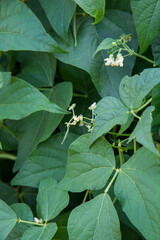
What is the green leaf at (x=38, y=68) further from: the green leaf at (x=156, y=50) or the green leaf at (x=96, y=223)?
the green leaf at (x=96, y=223)

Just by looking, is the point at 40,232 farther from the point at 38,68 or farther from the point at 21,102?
the point at 38,68

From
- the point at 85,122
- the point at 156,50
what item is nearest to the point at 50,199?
the point at 85,122

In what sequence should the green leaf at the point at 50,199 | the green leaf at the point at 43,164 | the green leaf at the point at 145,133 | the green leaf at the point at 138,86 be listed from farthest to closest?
1. the green leaf at the point at 43,164
2. the green leaf at the point at 50,199
3. the green leaf at the point at 138,86
4. the green leaf at the point at 145,133

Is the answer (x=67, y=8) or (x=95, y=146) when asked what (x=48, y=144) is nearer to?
(x=95, y=146)

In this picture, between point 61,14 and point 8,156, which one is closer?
point 61,14

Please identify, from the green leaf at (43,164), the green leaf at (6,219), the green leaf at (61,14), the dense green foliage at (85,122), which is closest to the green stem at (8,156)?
the dense green foliage at (85,122)

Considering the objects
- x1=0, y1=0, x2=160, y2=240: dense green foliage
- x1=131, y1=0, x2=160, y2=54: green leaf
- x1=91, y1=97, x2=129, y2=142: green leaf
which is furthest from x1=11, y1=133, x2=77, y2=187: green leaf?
x1=131, y1=0, x2=160, y2=54: green leaf

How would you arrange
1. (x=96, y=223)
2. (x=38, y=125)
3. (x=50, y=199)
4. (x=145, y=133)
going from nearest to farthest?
(x=145, y=133), (x=96, y=223), (x=50, y=199), (x=38, y=125)
